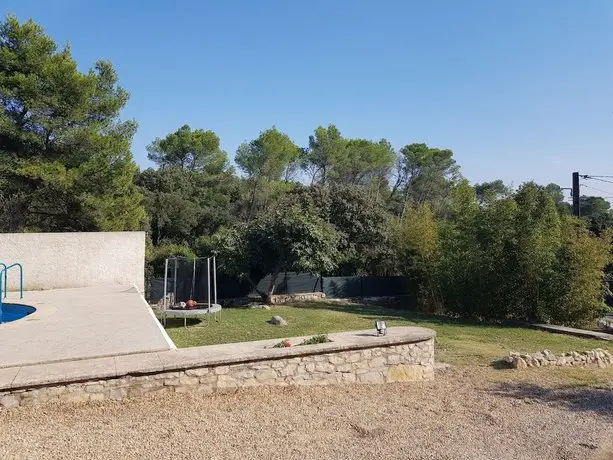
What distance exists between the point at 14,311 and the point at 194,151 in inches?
1027

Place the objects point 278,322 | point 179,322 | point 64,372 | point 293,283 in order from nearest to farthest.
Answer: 1. point 64,372
2. point 278,322
3. point 179,322
4. point 293,283

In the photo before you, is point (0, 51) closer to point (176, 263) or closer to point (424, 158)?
point (176, 263)

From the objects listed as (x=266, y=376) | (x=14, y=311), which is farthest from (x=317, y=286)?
(x=266, y=376)

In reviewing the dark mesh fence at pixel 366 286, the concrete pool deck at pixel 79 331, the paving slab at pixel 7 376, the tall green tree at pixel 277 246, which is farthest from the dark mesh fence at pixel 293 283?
the paving slab at pixel 7 376

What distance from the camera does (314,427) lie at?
14.0 feet

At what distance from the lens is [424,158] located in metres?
39.3

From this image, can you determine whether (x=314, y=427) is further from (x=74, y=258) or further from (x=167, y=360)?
(x=74, y=258)

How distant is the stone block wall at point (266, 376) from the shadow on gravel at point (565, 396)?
0.95 meters

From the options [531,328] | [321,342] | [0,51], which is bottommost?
[531,328]

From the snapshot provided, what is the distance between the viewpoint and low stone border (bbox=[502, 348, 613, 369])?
7.21 m

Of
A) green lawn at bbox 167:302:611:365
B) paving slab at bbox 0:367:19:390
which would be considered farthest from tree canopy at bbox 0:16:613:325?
paving slab at bbox 0:367:19:390

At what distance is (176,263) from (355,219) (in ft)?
33.9

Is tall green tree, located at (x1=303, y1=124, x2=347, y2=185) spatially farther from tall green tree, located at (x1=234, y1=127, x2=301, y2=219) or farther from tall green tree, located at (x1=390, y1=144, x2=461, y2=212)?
tall green tree, located at (x1=390, y1=144, x2=461, y2=212)

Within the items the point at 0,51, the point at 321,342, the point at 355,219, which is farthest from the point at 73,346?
the point at 355,219
